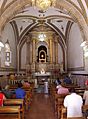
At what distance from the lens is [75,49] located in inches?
647

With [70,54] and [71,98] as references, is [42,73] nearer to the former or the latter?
[70,54]

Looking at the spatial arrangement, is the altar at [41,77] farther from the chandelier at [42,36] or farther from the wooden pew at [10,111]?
the wooden pew at [10,111]

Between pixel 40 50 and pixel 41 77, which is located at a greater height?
pixel 40 50

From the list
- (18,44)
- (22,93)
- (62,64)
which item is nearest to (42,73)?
(62,64)

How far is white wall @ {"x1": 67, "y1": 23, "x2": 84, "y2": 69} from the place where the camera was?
14877 mm

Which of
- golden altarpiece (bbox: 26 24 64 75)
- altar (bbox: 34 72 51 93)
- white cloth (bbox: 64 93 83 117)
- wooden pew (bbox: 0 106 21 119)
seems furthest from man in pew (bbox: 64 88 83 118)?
golden altarpiece (bbox: 26 24 64 75)

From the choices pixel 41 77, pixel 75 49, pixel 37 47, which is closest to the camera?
pixel 75 49

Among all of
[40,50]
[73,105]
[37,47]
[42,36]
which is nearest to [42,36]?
[42,36]

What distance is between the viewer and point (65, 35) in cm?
1850

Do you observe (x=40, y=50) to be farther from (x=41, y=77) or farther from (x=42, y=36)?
(x=41, y=77)

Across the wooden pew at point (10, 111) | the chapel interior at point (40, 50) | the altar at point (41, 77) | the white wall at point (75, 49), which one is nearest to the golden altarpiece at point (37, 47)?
the chapel interior at point (40, 50)

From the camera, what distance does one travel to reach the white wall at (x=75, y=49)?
14.9m

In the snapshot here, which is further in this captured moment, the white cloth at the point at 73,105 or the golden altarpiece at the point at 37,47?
the golden altarpiece at the point at 37,47

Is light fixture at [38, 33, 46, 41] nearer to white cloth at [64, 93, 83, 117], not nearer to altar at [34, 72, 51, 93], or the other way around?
altar at [34, 72, 51, 93]
